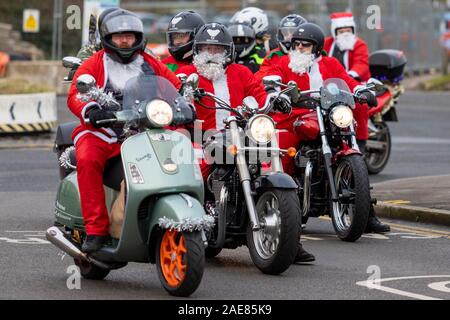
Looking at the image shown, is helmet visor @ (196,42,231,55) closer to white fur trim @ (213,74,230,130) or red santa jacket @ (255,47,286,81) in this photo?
white fur trim @ (213,74,230,130)

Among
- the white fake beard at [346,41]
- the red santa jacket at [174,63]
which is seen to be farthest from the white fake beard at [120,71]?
the white fake beard at [346,41]

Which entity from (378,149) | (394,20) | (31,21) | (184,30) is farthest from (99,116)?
(394,20)

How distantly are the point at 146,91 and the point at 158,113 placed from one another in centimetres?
29

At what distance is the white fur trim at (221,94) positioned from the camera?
1112 cm

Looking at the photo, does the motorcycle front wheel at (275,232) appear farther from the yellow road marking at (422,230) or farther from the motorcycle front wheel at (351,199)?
the yellow road marking at (422,230)

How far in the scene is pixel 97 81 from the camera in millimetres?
9719

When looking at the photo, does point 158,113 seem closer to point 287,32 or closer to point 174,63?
point 174,63

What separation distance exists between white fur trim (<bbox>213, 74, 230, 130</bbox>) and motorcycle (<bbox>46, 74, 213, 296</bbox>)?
181 centimetres

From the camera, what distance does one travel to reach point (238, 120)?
10141mm

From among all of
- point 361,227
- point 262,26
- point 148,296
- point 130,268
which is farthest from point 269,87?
point 262,26

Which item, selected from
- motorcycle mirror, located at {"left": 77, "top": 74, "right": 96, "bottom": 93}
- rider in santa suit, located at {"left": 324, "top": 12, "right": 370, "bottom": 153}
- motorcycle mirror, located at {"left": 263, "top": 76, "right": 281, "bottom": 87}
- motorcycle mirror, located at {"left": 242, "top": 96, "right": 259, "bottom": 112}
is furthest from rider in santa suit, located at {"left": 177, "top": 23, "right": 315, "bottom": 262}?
rider in santa suit, located at {"left": 324, "top": 12, "right": 370, "bottom": 153}

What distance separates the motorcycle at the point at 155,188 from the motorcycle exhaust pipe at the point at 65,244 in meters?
0.13

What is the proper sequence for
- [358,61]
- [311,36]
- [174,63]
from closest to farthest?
[174,63] < [311,36] < [358,61]
